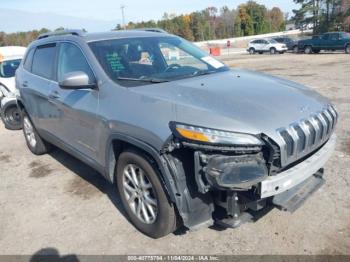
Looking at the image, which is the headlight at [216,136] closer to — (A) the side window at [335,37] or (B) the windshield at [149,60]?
(B) the windshield at [149,60]

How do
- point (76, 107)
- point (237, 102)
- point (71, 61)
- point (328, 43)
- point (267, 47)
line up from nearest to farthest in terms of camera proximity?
1. point (237, 102)
2. point (76, 107)
3. point (71, 61)
4. point (328, 43)
5. point (267, 47)

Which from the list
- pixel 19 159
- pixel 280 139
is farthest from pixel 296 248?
pixel 19 159

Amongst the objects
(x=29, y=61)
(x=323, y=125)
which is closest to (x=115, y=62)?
(x=323, y=125)

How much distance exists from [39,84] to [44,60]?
0.35m

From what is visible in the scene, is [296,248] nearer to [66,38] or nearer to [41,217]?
[41,217]

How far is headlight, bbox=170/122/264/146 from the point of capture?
265cm

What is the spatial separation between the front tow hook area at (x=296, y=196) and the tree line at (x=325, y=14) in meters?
51.6

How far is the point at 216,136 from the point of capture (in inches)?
105

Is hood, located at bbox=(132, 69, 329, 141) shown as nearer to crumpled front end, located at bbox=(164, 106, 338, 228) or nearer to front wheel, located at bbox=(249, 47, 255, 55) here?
crumpled front end, located at bbox=(164, 106, 338, 228)

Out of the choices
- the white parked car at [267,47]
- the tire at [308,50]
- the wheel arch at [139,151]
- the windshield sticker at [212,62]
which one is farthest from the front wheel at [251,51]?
the wheel arch at [139,151]

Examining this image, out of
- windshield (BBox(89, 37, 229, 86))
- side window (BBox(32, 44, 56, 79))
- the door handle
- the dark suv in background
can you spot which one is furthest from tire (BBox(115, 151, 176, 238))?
the dark suv in background

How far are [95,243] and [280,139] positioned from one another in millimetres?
2012

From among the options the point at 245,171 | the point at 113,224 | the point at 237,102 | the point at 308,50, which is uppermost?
the point at 308,50

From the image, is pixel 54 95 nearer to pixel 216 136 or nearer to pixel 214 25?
pixel 216 136
